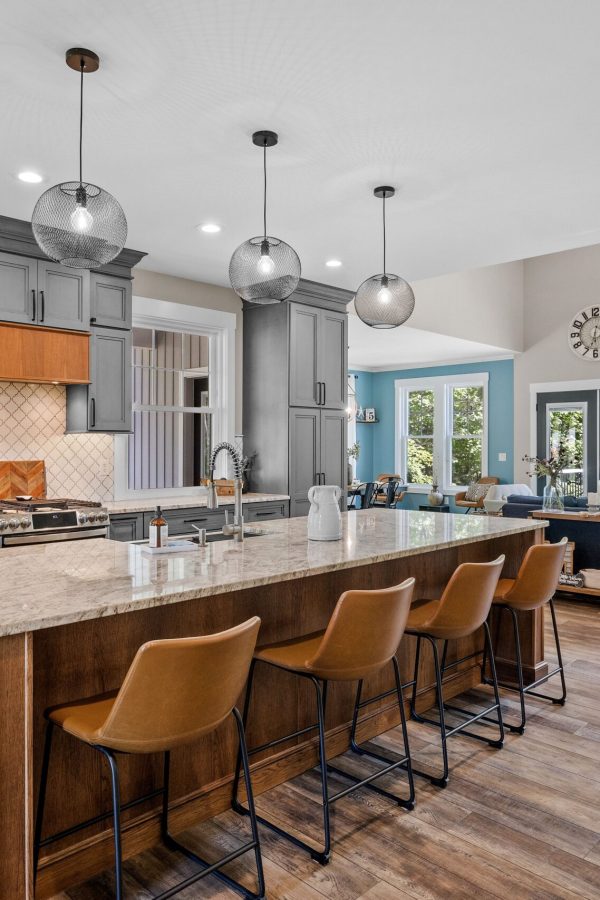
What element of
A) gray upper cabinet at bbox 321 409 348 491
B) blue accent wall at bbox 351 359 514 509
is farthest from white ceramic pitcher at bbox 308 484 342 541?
blue accent wall at bbox 351 359 514 509

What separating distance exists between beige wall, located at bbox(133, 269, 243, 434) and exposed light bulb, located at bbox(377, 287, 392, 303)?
8.45 ft

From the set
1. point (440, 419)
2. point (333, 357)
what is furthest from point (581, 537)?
point (440, 419)

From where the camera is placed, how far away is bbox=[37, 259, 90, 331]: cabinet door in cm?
434

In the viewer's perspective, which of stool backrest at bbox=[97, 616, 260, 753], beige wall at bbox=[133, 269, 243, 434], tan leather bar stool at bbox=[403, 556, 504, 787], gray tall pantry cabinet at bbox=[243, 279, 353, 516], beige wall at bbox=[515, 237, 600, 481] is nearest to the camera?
stool backrest at bbox=[97, 616, 260, 753]

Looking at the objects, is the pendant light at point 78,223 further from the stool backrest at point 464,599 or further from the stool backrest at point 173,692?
the stool backrest at point 464,599

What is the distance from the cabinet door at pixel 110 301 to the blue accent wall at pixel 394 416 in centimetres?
728

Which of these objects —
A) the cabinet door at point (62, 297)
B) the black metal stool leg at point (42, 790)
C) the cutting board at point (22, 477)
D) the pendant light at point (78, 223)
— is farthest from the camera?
the cutting board at point (22, 477)

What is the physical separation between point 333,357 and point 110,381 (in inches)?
85.9

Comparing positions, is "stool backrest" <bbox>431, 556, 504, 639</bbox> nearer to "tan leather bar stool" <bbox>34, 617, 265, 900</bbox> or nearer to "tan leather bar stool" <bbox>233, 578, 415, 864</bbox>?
"tan leather bar stool" <bbox>233, 578, 415, 864</bbox>

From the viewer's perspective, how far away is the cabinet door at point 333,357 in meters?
6.02

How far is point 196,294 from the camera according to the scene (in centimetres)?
568

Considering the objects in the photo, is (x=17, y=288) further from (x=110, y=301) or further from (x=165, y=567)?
(x=165, y=567)

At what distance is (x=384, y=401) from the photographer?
12289mm

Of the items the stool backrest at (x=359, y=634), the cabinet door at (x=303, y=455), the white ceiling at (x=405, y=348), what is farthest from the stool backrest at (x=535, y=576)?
the white ceiling at (x=405, y=348)
